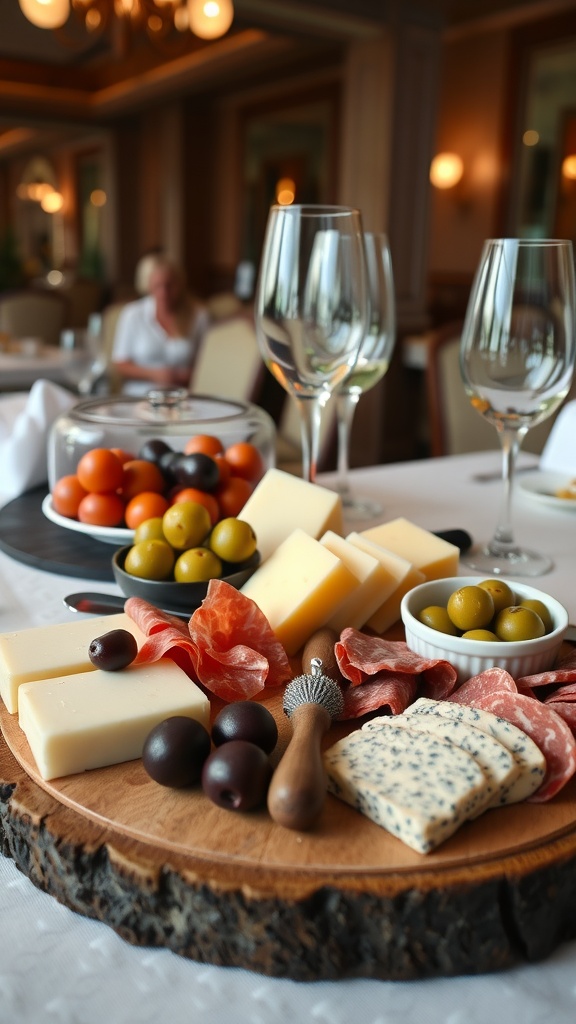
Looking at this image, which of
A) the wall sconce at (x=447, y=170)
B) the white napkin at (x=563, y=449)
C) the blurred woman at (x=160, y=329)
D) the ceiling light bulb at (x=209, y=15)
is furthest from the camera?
the wall sconce at (x=447, y=170)

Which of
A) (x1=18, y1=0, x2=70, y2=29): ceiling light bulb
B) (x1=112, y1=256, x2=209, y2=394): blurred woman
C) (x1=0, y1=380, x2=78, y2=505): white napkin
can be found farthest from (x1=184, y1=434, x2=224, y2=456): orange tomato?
(x1=112, y1=256, x2=209, y2=394): blurred woman

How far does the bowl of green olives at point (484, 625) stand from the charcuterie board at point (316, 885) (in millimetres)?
147

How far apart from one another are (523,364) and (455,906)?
1.96 feet

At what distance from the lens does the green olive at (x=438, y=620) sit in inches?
27.8

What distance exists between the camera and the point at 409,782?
0.51 meters

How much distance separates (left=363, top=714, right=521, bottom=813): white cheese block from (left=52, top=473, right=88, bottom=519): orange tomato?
59cm

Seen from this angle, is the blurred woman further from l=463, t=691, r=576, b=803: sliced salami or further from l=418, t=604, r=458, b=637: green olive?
l=463, t=691, r=576, b=803: sliced salami

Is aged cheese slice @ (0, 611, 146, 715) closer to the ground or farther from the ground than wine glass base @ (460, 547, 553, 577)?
farther from the ground

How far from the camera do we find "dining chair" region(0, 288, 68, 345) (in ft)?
18.0

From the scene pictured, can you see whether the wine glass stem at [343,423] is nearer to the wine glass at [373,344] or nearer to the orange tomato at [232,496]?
the wine glass at [373,344]

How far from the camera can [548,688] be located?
0.67 meters

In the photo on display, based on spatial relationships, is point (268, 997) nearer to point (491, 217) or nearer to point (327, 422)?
point (327, 422)

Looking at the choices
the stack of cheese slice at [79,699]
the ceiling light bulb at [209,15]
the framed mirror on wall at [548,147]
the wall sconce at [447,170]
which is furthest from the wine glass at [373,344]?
the wall sconce at [447,170]

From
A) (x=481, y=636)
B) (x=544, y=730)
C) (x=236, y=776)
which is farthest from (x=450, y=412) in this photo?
(x=236, y=776)
